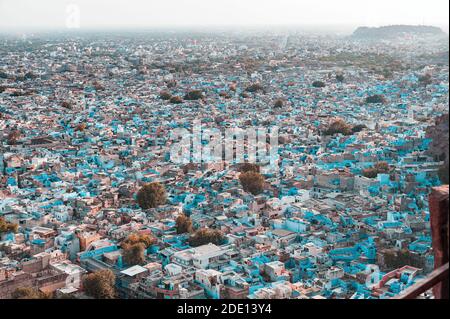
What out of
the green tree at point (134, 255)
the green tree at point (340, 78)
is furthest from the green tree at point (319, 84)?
the green tree at point (134, 255)

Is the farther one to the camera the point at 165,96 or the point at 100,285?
the point at 165,96

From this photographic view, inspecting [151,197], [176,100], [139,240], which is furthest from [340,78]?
[139,240]

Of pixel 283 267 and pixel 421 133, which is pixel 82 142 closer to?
pixel 421 133

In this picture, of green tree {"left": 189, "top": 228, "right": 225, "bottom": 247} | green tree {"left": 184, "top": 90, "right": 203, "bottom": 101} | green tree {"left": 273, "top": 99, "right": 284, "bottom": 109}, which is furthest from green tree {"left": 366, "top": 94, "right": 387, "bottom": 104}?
green tree {"left": 189, "top": 228, "right": 225, "bottom": 247}

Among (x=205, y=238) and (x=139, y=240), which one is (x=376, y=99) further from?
(x=139, y=240)

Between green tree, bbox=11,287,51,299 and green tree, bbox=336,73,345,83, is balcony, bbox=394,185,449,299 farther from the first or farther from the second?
green tree, bbox=336,73,345,83

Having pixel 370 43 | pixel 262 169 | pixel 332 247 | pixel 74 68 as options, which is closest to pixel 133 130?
pixel 262 169
